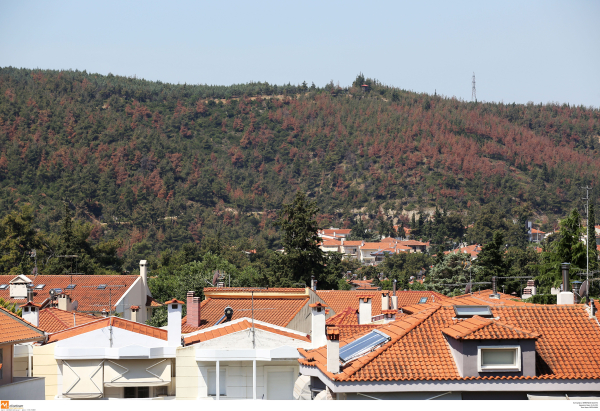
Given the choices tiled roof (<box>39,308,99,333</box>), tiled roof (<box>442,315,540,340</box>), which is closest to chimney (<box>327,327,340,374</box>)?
tiled roof (<box>442,315,540,340</box>)

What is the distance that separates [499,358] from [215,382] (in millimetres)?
6647

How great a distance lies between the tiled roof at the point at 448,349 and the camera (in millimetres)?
12789

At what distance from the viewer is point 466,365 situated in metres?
12.8

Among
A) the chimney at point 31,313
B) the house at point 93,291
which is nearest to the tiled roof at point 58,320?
the chimney at point 31,313

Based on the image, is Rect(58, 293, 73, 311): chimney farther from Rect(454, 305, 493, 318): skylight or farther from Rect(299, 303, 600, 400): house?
Rect(454, 305, 493, 318): skylight

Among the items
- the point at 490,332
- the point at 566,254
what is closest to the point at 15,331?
the point at 490,332

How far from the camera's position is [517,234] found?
152125mm

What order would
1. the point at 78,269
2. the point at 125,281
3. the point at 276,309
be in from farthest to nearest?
the point at 78,269, the point at 125,281, the point at 276,309

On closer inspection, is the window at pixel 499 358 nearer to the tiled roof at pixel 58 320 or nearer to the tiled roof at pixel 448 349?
the tiled roof at pixel 448 349

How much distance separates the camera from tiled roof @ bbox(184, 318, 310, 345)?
57.1ft

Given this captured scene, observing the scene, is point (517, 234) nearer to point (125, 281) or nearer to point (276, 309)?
point (125, 281)

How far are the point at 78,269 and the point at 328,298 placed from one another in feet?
135

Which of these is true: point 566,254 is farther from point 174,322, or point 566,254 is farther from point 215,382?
point 174,322
